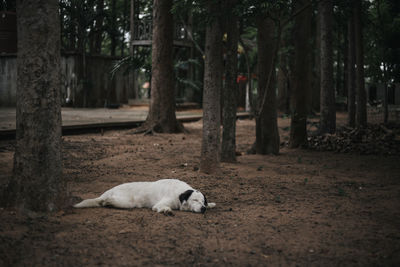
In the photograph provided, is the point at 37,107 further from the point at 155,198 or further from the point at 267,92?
the point at 267,92

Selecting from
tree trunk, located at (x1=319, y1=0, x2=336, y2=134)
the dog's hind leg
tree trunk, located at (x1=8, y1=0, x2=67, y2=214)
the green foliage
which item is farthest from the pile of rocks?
tree trunk, located at (x1=8, y1=0, x2=67, y2=214)

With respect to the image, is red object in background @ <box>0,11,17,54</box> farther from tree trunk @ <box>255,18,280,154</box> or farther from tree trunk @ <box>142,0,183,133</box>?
tree trunk @ <box>255,18,280,154</box>

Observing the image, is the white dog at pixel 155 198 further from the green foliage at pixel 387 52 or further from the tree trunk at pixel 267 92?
the green foliage at pixel 387 52

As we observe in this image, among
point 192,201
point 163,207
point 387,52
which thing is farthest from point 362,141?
point 163,207

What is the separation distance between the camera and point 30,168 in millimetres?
4238

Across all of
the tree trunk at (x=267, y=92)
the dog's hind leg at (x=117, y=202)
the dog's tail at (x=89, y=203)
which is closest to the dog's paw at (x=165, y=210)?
the dog's hind leg at (x=117, y=202)

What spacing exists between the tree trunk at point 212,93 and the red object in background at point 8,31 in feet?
47.0

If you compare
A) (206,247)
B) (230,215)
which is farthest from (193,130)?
(206,247)

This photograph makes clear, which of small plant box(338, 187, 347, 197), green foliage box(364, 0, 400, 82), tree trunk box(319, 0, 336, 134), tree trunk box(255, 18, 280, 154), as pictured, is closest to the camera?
small plant box(338, 187, 347, 197)

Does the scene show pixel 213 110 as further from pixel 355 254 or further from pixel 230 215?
pixel 355 254

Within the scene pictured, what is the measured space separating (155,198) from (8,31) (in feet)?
55.7

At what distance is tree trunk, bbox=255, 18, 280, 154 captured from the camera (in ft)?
29.9

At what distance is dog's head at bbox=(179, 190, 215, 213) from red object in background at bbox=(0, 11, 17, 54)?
16.6m

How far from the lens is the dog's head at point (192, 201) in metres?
4.68
